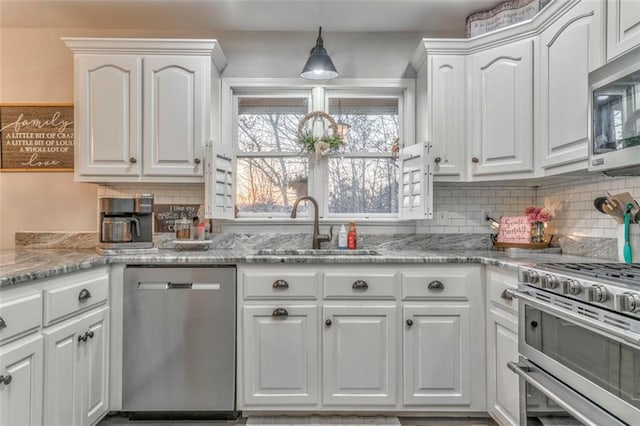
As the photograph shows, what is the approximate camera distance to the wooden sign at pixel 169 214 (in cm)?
278

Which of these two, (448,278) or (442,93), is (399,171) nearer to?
(442,93)

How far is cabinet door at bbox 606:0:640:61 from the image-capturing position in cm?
158

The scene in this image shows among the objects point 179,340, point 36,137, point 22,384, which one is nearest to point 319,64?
point 179,340

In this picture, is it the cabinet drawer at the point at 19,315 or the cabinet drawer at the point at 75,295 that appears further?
the cabinet drawer at the point at 75,295

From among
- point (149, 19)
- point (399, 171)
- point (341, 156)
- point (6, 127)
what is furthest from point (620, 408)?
point (6, 127)

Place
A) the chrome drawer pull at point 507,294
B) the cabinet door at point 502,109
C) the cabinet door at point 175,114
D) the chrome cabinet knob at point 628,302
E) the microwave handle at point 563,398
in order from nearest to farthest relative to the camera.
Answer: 1. the chrome cabinet knob at point 628,302
2. the microwave handle at point 563,398
3. the chrome drawer pull at point 507,294
4. the cabinet door at point 502,109
5. the cabinet door at point 175,114

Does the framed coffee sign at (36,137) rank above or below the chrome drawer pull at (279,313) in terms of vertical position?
above

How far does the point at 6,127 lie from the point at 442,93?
3.08 metres

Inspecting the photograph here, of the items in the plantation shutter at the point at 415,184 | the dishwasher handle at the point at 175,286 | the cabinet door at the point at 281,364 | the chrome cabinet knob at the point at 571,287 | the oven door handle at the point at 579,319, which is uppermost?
the plantation shutter at the point at 415,184

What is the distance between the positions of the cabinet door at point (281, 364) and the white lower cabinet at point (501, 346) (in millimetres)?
943

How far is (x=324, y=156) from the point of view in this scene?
288 centimetres

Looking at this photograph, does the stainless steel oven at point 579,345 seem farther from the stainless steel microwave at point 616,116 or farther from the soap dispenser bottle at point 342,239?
the soap dispenser bottle at point 342,239

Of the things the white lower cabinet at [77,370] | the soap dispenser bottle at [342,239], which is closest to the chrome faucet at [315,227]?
the soap dispenser bottle at [342,239]

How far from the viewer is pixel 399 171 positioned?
2801mm
